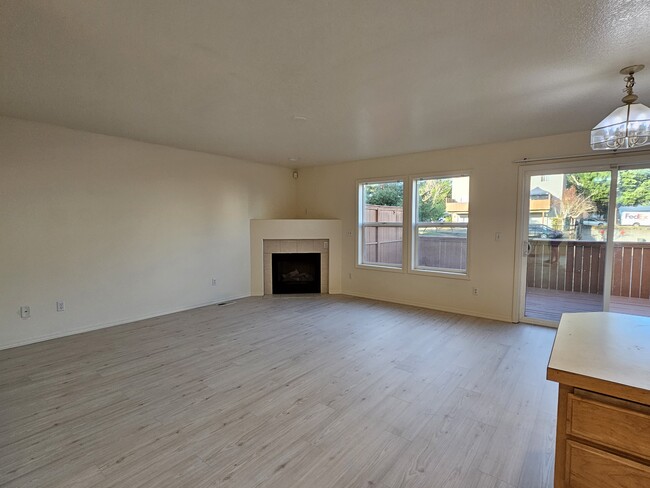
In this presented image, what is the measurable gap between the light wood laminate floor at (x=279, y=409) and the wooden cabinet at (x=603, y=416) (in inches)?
30.3

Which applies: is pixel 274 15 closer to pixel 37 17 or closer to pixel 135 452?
A: pixel 37 17

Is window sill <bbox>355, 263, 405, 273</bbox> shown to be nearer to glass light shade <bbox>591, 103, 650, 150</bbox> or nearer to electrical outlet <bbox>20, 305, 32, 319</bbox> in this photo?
glass light shade <bbox>591, 103, 650, 150</bbox>

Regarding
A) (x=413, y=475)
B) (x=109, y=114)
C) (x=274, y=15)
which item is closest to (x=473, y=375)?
(x=413, y=475)

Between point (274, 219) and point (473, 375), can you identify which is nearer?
point (473, 375)

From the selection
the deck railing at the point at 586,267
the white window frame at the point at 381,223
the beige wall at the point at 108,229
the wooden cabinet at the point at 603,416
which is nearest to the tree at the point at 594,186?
the deck railing at the point at 586,267

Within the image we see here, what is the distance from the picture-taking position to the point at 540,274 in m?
4.39

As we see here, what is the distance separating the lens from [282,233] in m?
6.06

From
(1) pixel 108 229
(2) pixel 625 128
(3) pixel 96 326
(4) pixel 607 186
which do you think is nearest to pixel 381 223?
(4) pixel 607 186

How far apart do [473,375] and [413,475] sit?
144 centimetres

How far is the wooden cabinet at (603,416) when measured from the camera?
1.03m

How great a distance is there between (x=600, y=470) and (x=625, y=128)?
2172 mm

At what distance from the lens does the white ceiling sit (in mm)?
1729

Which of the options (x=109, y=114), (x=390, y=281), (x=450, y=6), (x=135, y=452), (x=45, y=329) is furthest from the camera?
(x=390, y=281)

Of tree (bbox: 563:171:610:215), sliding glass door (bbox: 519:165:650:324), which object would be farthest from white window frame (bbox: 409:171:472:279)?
tree (bbox: 563:171:610:215)
